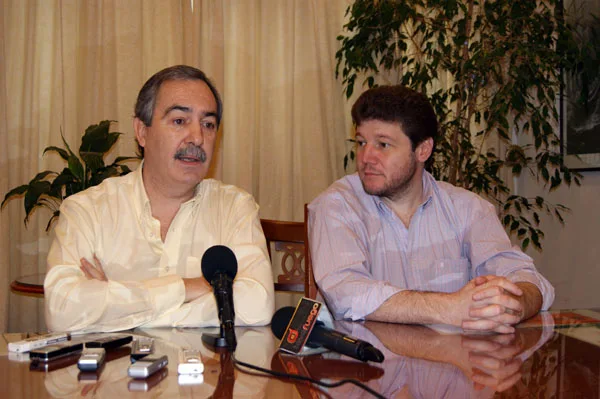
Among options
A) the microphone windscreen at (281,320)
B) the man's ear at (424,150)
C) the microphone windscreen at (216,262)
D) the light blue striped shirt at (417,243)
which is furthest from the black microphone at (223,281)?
the man's ear at (424,150)

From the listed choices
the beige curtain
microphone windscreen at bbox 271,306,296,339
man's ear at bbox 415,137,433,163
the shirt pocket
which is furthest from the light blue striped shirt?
the beige curtain

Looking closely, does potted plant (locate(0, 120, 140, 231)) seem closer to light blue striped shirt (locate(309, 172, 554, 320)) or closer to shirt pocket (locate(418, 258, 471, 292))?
light blue striped shirt (locate(309, 172, 554, 320))

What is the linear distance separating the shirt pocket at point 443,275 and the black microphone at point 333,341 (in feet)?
3.16

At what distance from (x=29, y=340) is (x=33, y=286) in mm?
1359

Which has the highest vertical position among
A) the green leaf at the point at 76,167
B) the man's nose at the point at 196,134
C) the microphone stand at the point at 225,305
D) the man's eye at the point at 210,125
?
the man's eye at the point at 210,125

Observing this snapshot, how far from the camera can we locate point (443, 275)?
7.52ft

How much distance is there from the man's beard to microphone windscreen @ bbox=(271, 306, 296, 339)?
1.01m

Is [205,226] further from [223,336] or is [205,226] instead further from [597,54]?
[597,54]

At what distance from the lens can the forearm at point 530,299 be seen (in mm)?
1838

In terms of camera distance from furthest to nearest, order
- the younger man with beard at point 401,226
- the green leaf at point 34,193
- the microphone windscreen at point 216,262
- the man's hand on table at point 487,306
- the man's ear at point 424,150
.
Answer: the green leaf at point 34,193, the man's ear at point 424,150, the younger man with beard at point 401,226, the man's hand on table at point 487,306, the microphone windscreen at point 216,262

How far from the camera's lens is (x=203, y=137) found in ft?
7.20

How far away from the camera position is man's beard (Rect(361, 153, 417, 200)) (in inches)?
92.4

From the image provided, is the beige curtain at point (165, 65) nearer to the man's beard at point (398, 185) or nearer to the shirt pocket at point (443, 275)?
the man's beard at point (398, 185)

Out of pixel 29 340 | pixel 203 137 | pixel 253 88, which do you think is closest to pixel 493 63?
pixel 253 88
